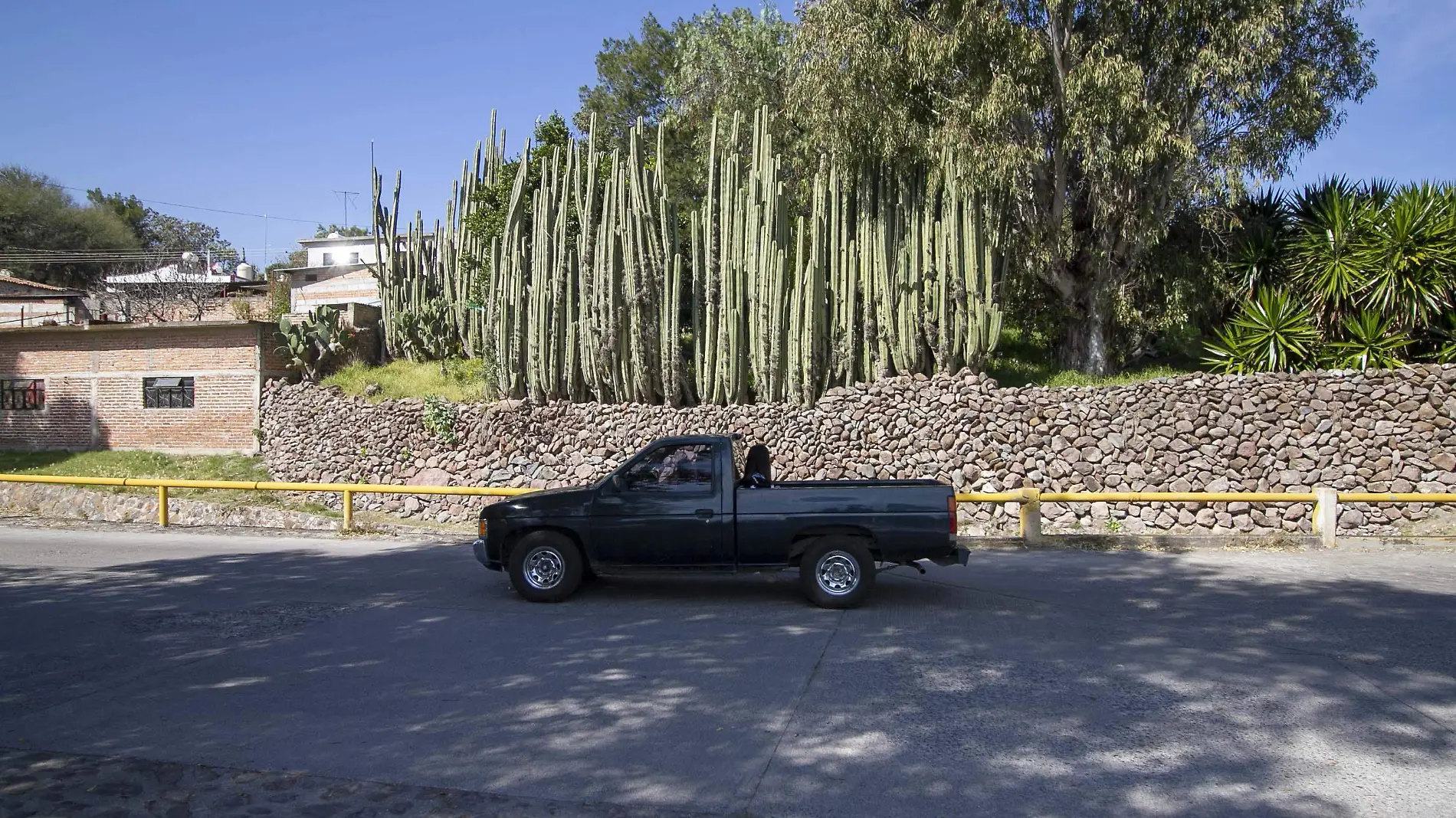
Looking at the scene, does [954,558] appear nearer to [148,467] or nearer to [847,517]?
[847,517]

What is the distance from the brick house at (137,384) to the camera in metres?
25.5

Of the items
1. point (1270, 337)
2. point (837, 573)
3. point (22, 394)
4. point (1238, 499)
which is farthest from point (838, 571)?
point (22, 394)

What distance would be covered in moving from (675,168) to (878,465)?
1398 cm

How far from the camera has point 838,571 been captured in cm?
917

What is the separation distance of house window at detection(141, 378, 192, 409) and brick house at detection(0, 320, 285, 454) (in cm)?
2

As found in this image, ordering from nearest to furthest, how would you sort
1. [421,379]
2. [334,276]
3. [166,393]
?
[421,379] → [166,393] → [334,276]

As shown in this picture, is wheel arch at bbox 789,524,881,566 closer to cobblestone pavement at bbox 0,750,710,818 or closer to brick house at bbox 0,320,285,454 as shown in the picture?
cobblestone pavement at bbox 0,750,710,818

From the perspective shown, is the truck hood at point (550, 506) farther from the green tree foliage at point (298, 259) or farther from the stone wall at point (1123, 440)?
the green tree foliage at point (298, 259)

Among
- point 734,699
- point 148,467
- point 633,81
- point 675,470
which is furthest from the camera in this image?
point 633,81

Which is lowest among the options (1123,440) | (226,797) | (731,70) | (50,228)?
(226,797)

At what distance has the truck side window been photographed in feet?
31.0

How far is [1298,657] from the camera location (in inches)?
292

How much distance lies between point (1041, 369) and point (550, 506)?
546 inches

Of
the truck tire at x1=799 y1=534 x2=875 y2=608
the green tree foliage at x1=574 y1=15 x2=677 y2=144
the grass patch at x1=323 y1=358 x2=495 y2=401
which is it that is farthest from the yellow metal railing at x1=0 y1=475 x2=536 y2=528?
the green tree foliage at x1=574 y1=15 x2=677 y2=144
